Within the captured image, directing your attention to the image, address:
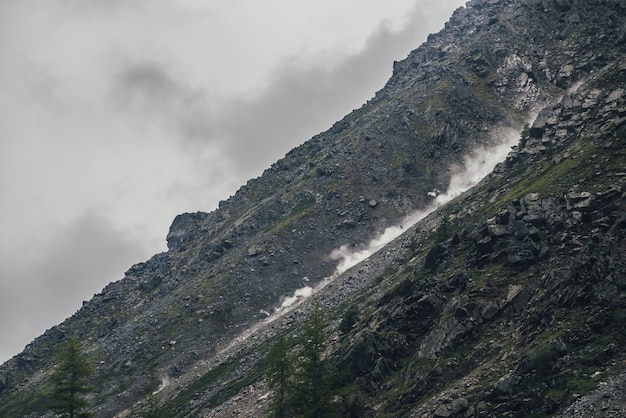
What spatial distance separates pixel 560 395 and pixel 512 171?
94045mm

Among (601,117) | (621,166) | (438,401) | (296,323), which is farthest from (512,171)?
(438,401)

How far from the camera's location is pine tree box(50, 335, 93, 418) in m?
66.5

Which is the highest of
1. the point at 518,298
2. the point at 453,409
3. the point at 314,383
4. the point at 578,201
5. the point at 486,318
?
the point at 314,383

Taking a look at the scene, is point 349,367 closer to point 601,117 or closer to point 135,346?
point 601,117

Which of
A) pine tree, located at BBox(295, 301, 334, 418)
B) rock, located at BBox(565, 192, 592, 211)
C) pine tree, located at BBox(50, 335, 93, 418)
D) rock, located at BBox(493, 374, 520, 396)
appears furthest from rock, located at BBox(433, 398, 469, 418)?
pine tree, located at BBox(50, 335, 93, 418)

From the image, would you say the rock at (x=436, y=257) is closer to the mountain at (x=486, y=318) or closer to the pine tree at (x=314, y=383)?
the mountain at (x=486, y=318)

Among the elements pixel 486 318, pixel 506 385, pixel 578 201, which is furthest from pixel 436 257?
pixel 506 385

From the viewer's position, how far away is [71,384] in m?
67.4

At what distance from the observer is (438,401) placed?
204 feet

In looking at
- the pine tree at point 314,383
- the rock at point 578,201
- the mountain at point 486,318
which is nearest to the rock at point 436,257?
the mountain at point 486,318

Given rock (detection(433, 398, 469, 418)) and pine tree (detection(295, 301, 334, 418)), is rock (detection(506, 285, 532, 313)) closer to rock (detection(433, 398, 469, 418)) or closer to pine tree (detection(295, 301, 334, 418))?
rock (detection(433, 398, 469, 418))

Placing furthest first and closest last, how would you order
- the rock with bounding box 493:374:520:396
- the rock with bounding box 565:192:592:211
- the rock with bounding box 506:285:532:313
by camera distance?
the rock with bounding box 565:192:592:211 → the rock with bounding box 506:285:532:313 → the rock with bounding box 493:374:520:396

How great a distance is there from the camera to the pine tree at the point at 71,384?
66.5 meters

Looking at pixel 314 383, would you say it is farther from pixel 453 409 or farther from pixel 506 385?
pixel 506 385
